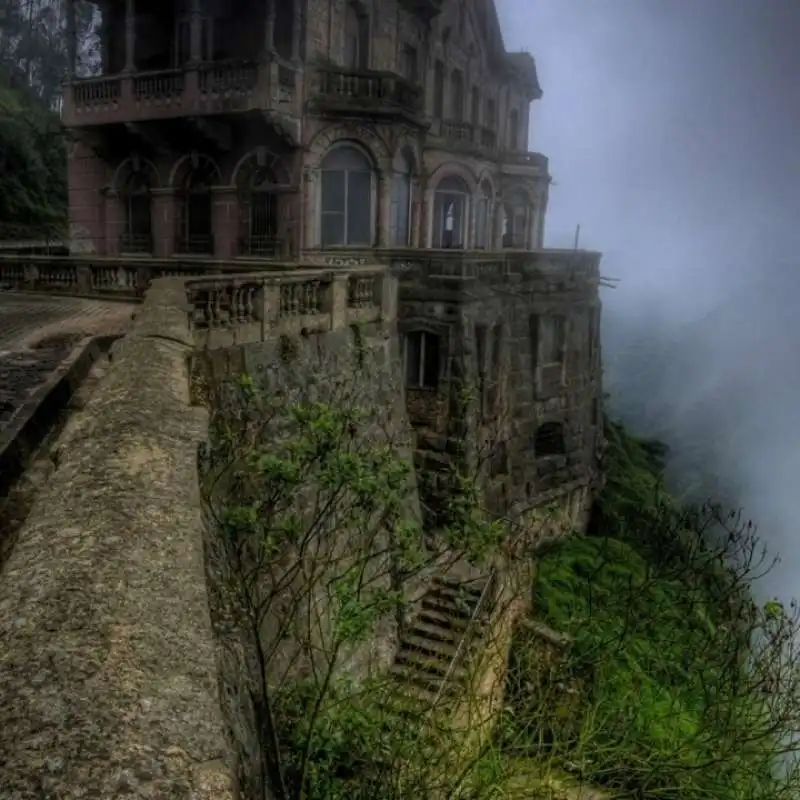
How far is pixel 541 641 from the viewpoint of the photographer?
49.1 ft

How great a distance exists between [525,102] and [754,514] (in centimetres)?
2075

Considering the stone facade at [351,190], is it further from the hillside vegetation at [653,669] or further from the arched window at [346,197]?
the hillside vegetation at [653,669]

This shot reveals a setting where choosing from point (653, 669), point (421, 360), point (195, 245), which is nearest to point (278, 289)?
point (421, 360)

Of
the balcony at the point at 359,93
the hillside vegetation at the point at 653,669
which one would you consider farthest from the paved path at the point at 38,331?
the balcony at the point at 359,93

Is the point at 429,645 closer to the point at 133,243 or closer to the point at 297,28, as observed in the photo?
the point at 297,28

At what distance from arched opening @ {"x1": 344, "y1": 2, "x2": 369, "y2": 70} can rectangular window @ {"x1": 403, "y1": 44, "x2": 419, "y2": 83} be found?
1706 mm

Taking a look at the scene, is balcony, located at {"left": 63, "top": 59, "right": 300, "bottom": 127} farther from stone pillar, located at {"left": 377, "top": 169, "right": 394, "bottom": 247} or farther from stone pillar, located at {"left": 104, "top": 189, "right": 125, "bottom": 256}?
stone pillar, located at {"left": 377, "top": 169, "right": 394, "bottom": 247}

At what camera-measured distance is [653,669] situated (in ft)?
49.9

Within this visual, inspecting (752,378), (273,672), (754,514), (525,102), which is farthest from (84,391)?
(752,378)

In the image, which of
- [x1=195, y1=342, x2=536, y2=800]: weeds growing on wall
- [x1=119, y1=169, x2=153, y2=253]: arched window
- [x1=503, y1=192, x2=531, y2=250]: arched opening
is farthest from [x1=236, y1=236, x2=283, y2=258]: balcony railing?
[x1=195, y1=342, x2=536, y2=800]: weeds growing on wall

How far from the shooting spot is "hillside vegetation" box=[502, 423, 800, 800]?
27.4 feet

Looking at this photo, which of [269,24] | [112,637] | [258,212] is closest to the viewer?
[112,637]

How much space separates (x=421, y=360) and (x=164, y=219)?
8.93 metres

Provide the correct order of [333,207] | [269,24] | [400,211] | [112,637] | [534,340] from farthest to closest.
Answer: [400,211]
[333,207]
[534,340]
[269,24]
[112,637]
